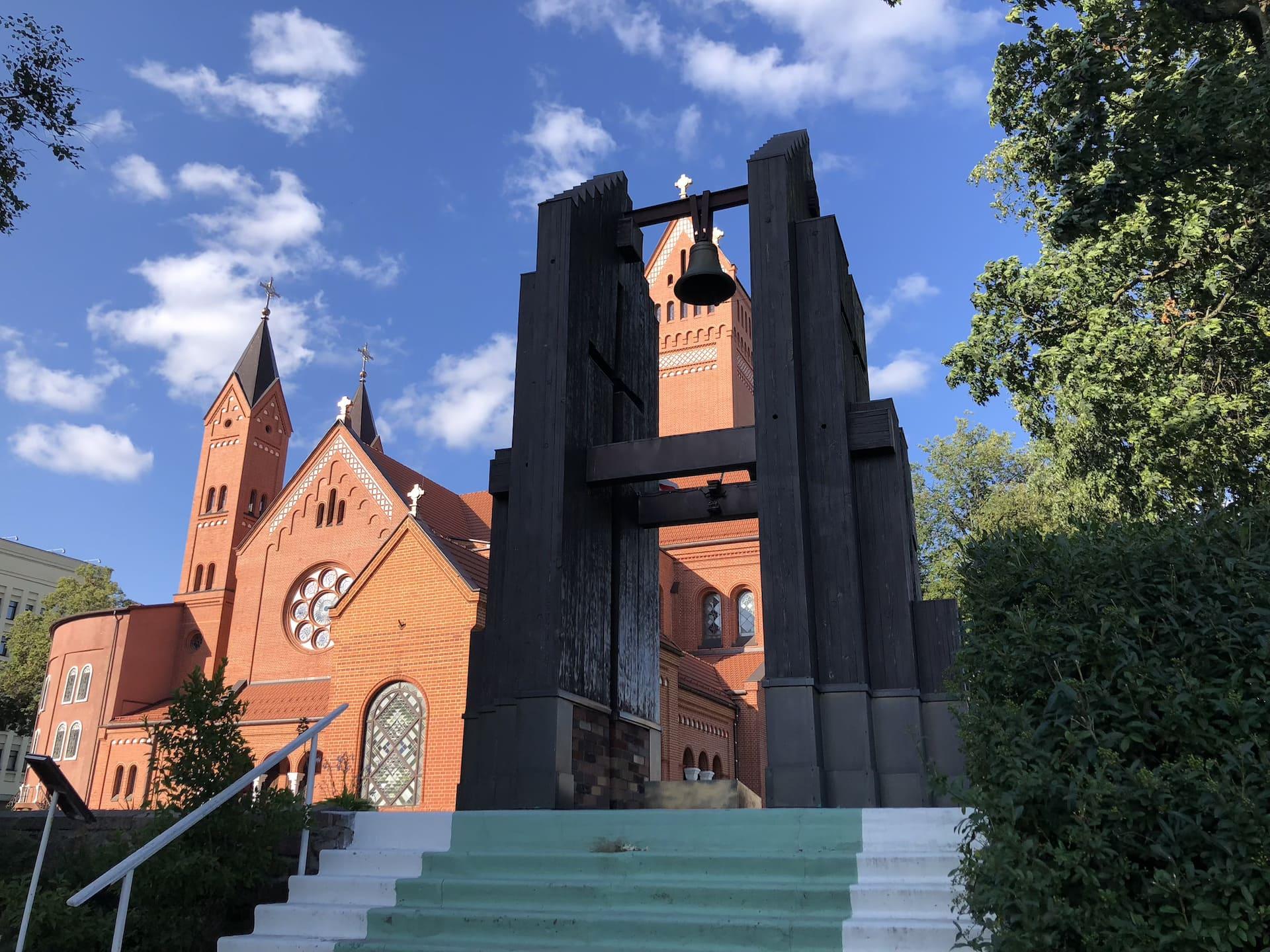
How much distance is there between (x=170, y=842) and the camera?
4.66m

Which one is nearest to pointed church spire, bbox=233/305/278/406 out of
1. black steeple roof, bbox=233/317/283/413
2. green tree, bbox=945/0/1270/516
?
black steeple roof, bbox=233/317/283/413

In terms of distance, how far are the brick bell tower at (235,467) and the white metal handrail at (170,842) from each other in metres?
32.7

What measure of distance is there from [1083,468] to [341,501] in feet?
74.2

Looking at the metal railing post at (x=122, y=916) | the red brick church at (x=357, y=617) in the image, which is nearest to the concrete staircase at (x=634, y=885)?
the metal railing post at (x=122, y=916)

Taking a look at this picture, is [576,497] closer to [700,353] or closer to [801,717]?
[801,717]

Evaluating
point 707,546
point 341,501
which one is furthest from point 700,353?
point 341,501

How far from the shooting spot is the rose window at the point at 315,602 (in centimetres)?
2975

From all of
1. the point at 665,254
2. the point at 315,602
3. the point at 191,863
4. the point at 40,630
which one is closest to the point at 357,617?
the point at 315,602

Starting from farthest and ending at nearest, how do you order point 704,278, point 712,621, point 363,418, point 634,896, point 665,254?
1. point 363,418
2. point 665,254
3. point 712,621
4. point 704,278
5. point 634,896

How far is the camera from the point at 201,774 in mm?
5410

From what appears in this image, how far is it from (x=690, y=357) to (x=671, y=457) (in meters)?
30.3

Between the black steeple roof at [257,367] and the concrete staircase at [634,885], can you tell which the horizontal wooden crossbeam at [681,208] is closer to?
the concrete staircase at [634,885]

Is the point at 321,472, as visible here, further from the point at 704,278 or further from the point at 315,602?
the point at 704,278

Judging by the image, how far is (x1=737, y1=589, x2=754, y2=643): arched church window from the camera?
30.0 meters
